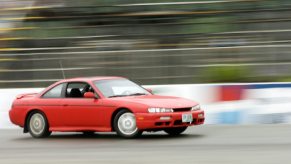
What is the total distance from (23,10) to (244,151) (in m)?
18.7

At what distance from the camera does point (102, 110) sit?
12734 mm

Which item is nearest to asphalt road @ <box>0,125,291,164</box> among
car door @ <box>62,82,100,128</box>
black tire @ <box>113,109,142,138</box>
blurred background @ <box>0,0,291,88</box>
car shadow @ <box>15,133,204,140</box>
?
car shadow @ <box>15,133,204,140</box>

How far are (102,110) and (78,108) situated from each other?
616 millimetres

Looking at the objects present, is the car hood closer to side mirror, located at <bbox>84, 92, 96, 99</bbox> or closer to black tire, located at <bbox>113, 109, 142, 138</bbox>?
black tire, located at <bbox>113, 109, 142, 138</bbox>

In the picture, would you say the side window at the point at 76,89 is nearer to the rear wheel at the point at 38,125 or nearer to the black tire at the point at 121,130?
the rear wheel at the point at 38,125

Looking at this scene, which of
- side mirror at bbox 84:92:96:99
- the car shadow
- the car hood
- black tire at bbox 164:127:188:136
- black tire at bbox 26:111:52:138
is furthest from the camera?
black tire at bbox 26:111:52:138

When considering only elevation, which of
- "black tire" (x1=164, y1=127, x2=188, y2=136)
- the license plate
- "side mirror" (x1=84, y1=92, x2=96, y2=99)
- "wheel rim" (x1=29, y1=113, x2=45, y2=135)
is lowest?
"black tire" (x1=164, y1=127, x2=188, y2=136)

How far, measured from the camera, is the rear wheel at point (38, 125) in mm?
13695

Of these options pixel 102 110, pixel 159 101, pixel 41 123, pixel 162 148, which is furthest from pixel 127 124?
pixel 41 123

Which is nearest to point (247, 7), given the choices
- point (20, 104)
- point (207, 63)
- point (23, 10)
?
point (207, 63)

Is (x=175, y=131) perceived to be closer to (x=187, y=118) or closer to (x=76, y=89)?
(x=187, y=118)

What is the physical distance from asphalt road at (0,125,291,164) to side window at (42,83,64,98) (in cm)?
80

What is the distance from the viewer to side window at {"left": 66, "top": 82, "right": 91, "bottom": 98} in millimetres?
13414

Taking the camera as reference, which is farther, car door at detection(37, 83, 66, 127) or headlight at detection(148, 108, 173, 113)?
car door at detection(37, 83, 66, 127)
